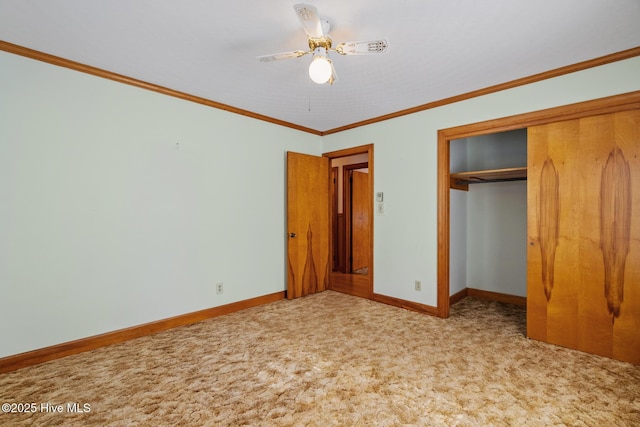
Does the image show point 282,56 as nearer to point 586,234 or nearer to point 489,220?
point 586,234

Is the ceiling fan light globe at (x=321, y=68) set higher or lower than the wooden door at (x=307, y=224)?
higher

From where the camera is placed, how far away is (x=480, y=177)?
372 cm

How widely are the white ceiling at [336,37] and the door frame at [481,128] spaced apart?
0.37m

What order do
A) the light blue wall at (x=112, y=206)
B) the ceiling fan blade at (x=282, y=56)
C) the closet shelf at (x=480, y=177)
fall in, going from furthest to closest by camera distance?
the closet shelf at (x=480, y=177) < the light blue wall at (x=112, y=206) < the ceiling fan blade at (x=282, y=56)

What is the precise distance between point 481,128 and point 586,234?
1328 mm

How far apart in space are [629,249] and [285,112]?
11.7 ft

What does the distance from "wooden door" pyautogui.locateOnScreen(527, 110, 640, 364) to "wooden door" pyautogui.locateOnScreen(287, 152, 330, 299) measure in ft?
8.47

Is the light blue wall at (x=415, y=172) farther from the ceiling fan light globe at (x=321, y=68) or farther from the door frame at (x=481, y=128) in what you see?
the ceiling fan light globe at (x=321, y=68)

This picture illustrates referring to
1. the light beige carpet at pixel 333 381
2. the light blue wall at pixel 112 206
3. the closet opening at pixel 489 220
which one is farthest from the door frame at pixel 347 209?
the light beige carpet at pixel 333 381

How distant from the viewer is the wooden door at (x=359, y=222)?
19.4 ft

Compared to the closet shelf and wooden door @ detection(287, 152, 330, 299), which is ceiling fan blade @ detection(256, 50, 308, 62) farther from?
the closet shelf

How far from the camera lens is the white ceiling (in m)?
1.84

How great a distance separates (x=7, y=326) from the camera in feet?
7.30

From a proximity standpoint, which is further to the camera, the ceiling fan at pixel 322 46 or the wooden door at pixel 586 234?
the wooden door at pixel 586 234
